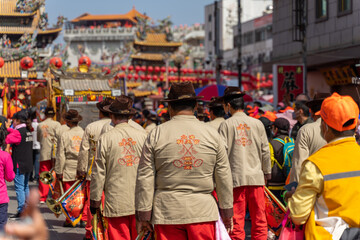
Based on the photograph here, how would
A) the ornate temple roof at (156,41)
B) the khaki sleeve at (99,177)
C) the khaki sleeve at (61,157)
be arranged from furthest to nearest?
the ornate temple roof at (156,41), the khaki sleeve at (61,157), the khaki sleeve at (99,177)

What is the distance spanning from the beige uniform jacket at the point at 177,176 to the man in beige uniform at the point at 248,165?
2.21 meters

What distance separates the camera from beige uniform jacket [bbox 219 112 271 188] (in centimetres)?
718

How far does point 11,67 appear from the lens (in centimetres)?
3609

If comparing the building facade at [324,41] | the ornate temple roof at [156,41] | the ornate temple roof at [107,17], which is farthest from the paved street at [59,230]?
the ornate temple roof at [107,17]

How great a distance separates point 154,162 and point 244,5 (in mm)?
71726

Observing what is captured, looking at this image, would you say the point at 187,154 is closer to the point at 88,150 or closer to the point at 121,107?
the point at 121,107

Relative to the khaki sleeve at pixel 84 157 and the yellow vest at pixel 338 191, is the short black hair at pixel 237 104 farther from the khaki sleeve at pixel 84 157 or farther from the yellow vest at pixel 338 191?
the yellow vest at pixel 338 191

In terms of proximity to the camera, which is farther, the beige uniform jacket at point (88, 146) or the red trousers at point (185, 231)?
the beige uniform jacket at point (88, 146)

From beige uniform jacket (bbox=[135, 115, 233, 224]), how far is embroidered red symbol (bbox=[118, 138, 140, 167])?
1436 mm

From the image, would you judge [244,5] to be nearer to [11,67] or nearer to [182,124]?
[11,67]

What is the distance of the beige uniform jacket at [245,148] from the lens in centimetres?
718

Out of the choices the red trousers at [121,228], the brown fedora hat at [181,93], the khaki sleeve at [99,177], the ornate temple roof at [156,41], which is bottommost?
the red trousers at [121,228]

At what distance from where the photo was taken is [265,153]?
24.3 feet

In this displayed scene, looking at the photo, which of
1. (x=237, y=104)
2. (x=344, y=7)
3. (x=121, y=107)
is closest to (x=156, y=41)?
(x=344, y=7)
